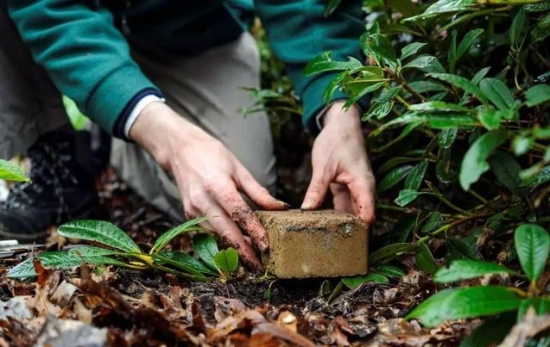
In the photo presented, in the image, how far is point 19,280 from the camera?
4.46 ft

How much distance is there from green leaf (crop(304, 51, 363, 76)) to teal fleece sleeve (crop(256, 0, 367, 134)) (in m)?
0.34

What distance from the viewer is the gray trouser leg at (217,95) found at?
2381mm

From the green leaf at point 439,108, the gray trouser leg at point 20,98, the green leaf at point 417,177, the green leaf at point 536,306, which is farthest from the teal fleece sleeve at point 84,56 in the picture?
the green leaf at point 536,306

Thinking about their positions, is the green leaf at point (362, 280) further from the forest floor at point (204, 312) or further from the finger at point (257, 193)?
the finger at point (257, 193)

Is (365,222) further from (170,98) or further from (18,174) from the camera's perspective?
(170,98)

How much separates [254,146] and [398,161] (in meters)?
0.77

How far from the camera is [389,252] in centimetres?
149

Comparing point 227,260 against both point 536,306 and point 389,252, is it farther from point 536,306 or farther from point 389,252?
point 536,306

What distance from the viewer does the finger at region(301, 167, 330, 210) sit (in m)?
1.58

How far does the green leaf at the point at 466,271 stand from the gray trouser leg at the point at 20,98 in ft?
4.68

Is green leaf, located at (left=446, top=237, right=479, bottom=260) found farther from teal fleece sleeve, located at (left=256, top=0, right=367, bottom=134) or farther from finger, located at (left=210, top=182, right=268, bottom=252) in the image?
teal fleece sleeve, located at (left=256, top=0, right=367, bottom=134)

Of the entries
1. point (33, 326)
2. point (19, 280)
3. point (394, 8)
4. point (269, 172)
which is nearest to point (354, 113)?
point (394, 8)

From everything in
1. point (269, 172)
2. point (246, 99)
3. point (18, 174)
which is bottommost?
point (269, 172)

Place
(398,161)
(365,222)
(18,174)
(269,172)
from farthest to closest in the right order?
1. (269,172)
2. (398,161)
3. (365,222)
4. (18,174)
